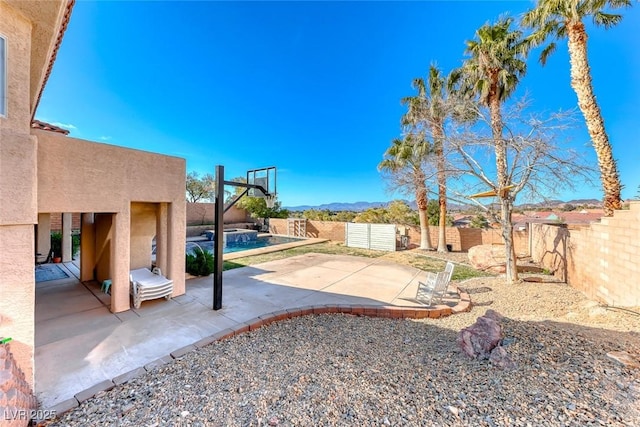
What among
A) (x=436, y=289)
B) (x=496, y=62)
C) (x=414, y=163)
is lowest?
(x=436, y=289)

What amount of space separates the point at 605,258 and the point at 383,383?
797cm

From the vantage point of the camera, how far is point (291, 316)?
5684 mm

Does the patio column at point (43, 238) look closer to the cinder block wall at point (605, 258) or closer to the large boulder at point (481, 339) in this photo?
the large boulder at point (481, 339)

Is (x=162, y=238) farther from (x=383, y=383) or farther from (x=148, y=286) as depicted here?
(x=383, y=383)

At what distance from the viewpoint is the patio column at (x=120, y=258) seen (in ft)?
17.3

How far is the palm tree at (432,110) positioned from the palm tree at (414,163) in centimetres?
69

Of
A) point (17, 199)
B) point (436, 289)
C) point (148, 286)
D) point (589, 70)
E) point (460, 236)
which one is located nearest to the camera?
point (17, 199)

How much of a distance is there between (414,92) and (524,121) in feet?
28.2

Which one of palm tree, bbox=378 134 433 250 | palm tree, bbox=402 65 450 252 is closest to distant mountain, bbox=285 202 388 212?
palm tree, bbox=378 134 433 250

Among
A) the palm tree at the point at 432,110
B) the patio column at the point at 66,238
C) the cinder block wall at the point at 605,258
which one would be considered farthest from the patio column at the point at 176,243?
the cinder block wall at the point at 605,258

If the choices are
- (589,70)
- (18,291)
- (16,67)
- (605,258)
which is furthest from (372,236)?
(16,67)

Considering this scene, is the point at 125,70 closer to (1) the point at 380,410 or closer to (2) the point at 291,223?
(2) the point at 291,223

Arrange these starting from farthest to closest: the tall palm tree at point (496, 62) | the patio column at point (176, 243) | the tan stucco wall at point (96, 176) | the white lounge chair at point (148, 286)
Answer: the tall palm tree at point (496, 62) → the patio column at point (176, 243) → the white lounge chair at point (148, 286) → the tan stucco wall at point (96, 176)

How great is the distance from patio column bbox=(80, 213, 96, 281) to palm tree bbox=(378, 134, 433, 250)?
40.4 ft
